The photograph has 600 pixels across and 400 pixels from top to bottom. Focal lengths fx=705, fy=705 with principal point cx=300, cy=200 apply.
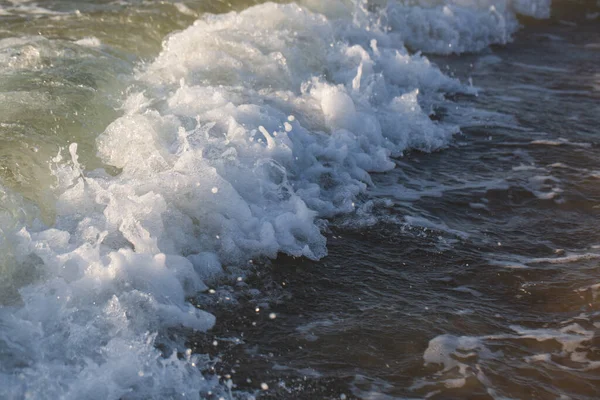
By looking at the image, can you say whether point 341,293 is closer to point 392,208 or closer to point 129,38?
point 392,208

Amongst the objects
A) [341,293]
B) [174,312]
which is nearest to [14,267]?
[174,312]

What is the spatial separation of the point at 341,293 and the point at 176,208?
118 cm

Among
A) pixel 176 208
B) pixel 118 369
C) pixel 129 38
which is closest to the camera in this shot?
pixel 118 369

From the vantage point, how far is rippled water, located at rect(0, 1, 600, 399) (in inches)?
138

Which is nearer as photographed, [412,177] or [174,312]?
[174,312]

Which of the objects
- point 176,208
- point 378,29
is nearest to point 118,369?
point 176,208

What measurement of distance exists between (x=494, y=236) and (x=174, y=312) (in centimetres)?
248

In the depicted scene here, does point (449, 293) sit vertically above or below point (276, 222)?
below

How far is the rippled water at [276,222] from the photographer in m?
3.51

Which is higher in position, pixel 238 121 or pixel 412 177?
pixel 238 121

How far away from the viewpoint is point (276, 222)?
15.5 feet

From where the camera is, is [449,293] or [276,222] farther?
[276,222]

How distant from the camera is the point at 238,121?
5.64 m

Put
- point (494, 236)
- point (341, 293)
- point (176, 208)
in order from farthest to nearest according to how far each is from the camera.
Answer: point (494, 236) < point (176, 208) < point (341, 293)
